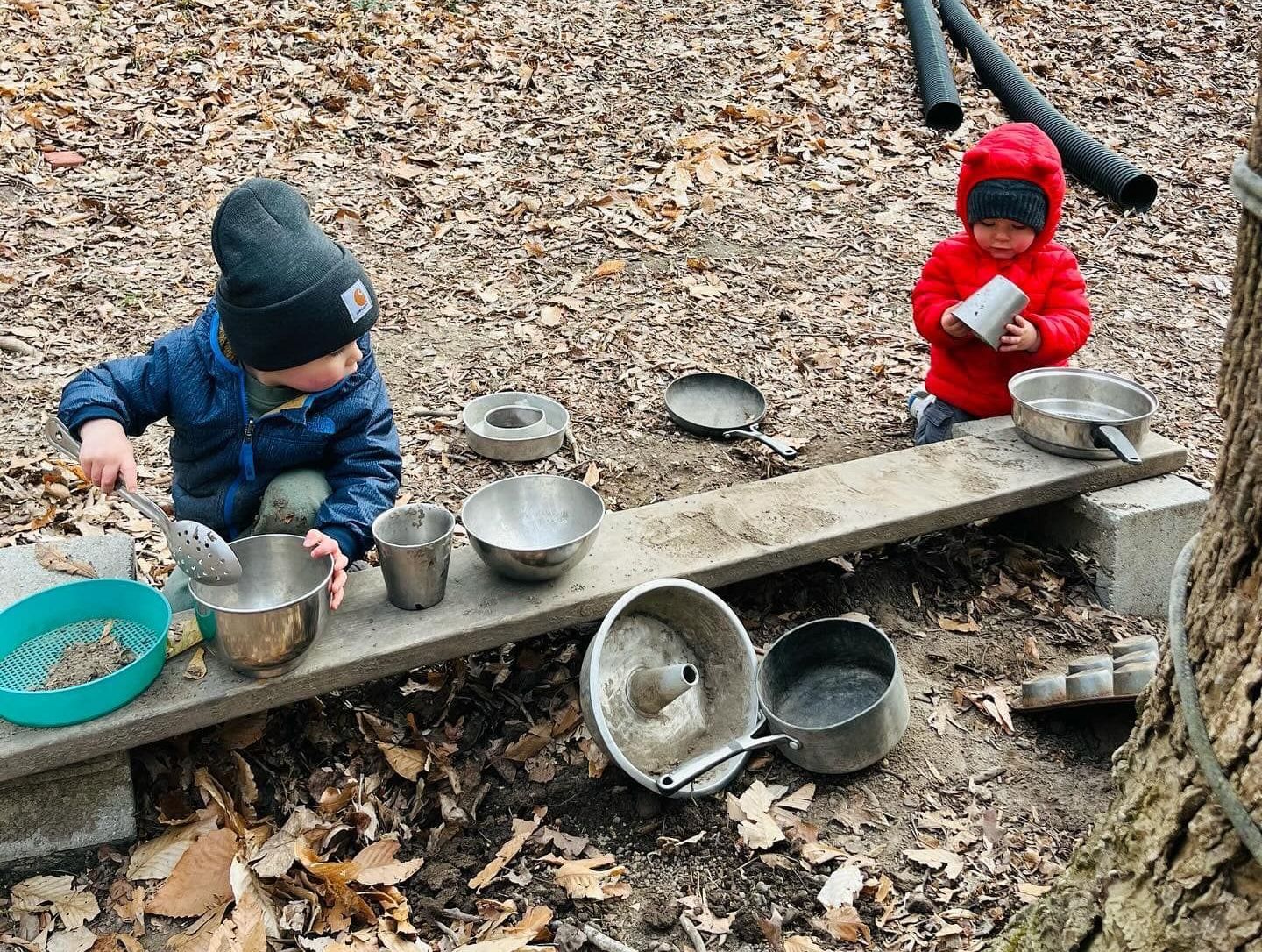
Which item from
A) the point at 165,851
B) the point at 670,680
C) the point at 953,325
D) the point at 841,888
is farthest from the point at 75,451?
the point at 953,325

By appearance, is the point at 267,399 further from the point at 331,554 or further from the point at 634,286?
the point at 634,286

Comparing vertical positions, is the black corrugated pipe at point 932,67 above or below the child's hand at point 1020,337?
above

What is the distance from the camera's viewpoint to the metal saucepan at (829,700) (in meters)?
2.92

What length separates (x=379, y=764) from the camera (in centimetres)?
307

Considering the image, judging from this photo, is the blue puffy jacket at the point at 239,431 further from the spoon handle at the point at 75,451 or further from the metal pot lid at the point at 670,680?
the metal pot lid at the point at 670,680

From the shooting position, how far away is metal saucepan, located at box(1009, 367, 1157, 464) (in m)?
3.72

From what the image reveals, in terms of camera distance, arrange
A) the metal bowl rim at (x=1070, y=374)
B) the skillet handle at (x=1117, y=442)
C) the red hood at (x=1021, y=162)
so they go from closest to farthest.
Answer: the skillet handle at (x=1117, y=442)
the metal bowl rim at (x=1070, y=374)
the red hood at (x=1021, y=162)

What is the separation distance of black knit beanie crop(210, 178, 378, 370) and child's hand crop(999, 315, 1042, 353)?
245cm

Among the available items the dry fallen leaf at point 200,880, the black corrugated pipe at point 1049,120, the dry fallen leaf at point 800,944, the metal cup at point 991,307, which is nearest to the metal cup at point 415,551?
the dry fallen leaf at point 200,880

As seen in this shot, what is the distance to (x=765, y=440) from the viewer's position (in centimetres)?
438

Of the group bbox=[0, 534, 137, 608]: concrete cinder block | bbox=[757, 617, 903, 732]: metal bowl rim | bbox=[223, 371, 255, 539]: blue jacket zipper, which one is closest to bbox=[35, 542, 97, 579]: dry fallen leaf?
bbox=[0, 534, 137, 608]: concrete cinder block

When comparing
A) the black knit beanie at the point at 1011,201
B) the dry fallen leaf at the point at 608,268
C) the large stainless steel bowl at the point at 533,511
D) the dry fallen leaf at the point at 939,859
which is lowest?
the dry fallen leaf at the point at 939,859

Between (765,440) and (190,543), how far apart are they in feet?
7.84

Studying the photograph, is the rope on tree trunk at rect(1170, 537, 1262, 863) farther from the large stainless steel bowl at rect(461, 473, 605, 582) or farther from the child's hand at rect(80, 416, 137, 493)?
the child's hand at rect(80, 416, 137, 493)
